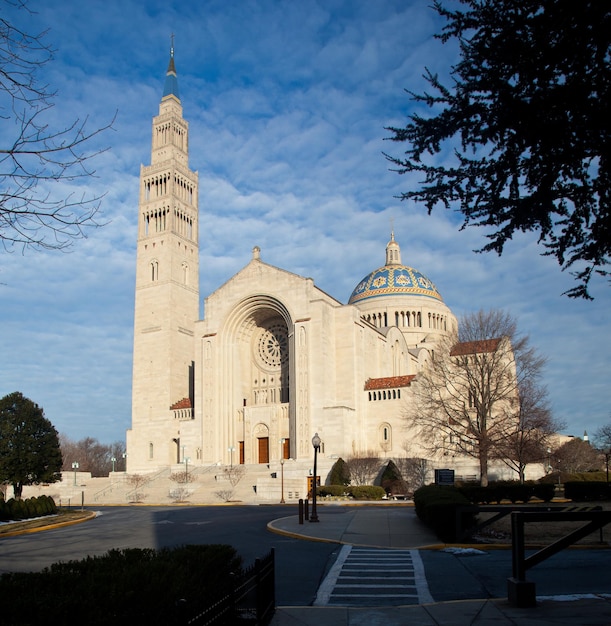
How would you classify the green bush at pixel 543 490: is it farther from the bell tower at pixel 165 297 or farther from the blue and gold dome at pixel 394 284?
the blue and gold dome at pixel 394 284

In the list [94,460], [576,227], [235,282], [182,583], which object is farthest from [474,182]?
[94,460]

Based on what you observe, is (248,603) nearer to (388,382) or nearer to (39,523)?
(39,523)

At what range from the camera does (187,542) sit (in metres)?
17.3

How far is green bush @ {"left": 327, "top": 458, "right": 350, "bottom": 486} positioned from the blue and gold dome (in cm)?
3409

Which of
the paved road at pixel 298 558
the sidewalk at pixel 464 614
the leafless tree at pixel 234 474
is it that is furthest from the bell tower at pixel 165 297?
the sidewalk at pixel 464 614

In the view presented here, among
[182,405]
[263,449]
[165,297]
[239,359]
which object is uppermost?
[165,297]

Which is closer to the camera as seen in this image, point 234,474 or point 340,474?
point 340,474

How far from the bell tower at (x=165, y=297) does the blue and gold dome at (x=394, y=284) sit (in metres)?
21.5

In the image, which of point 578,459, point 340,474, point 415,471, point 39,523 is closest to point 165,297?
point 340,474

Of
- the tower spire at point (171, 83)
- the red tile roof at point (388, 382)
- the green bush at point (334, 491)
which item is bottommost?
the green bush at point (334, 491)

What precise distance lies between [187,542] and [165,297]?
49312mm

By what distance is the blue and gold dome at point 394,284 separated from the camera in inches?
3066

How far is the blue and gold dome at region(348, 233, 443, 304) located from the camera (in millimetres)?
77875

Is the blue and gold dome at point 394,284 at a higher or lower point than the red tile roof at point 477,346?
higher
